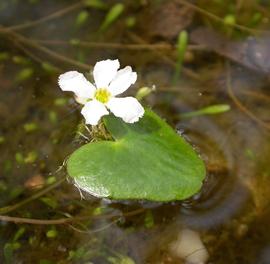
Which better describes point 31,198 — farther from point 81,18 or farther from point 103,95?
point 81,18

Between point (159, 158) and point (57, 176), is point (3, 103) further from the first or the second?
point (159, 158)

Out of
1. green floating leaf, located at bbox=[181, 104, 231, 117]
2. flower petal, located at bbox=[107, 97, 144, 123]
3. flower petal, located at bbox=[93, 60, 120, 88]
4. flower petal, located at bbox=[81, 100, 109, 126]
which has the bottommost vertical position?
green floating leaf, located at bbox=[181, 104, 231, 117]

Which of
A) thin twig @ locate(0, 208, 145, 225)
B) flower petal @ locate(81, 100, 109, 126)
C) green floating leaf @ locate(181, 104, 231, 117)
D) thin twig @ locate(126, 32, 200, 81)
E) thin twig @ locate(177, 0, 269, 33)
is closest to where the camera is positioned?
flower petal @ locate(81, 100, 109, 126)

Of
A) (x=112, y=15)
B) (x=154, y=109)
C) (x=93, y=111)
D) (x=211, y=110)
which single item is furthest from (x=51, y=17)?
Result: (x=93, y=111)

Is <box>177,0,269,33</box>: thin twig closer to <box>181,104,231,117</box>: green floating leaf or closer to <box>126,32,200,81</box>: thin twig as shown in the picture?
<box>126,32,200,81</box>: thin twig

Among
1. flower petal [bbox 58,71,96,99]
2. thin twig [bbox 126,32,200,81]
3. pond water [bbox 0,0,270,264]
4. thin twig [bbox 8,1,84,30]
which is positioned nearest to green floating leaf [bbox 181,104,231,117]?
pond water [bbox 0,0,270,264]

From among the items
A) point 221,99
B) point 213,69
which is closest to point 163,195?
point 221,99

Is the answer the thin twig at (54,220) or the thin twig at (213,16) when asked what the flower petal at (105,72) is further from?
the thin twig at (213,16)
